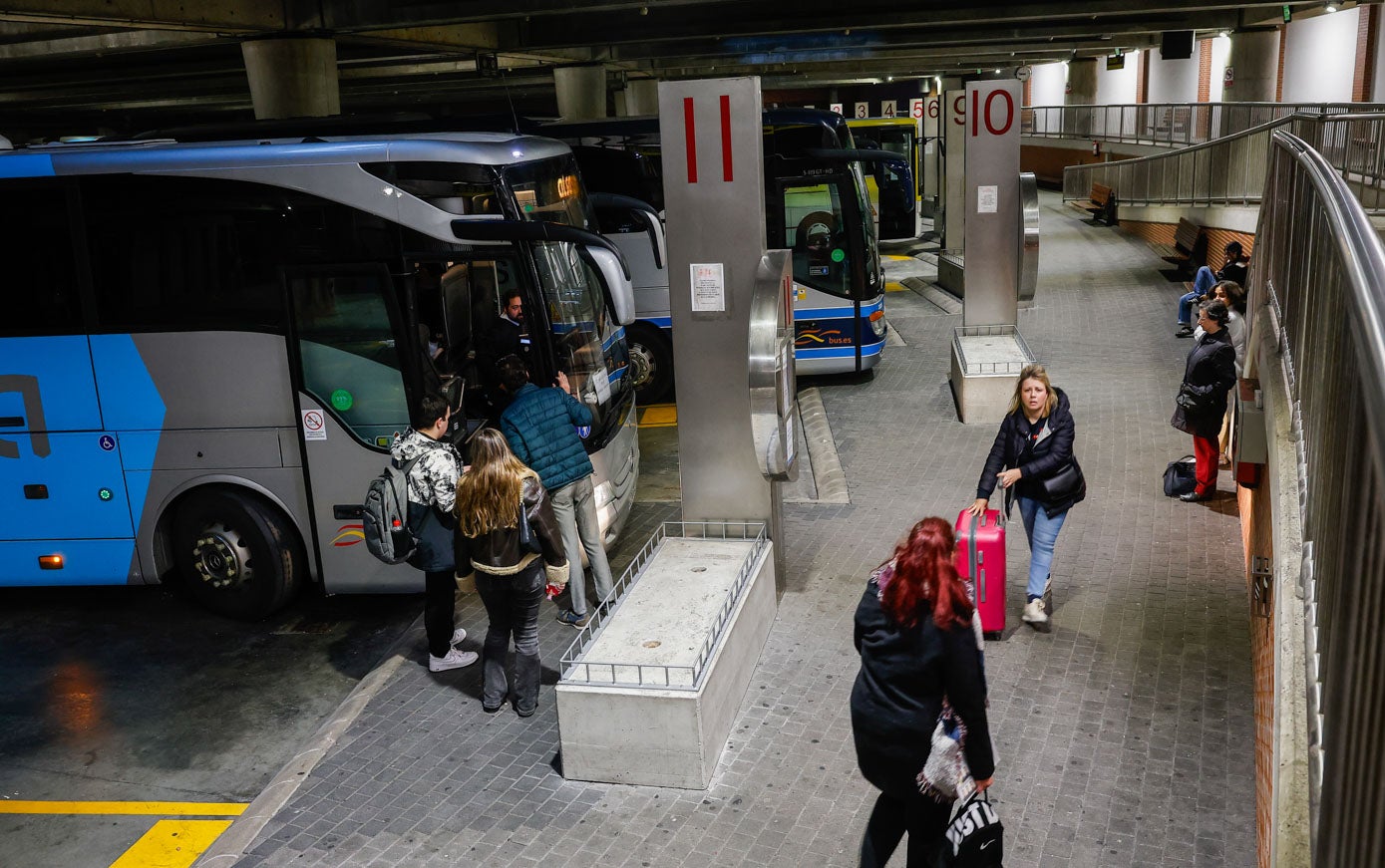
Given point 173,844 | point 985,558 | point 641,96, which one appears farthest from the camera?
point 641,96

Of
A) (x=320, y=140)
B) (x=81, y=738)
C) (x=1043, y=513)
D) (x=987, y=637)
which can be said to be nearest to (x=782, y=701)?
(x=987, y=637)

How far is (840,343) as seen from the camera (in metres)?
15.8

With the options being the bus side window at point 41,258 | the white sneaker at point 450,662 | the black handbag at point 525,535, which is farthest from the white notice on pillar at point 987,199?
the bus side window at point 41,258

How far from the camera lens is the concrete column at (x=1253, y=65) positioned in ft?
84.0

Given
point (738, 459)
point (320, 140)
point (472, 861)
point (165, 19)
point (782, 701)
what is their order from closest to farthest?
1. point (472, 861)
2. point (782, 701)
3. point (738, 459)
4. point (320, 140)
5. point (165, 19)

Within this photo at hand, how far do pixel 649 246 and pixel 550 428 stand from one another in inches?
314

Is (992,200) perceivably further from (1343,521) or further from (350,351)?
(1343,521)

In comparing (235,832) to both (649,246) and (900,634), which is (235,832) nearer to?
(900,634)

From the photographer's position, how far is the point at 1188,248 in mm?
23094

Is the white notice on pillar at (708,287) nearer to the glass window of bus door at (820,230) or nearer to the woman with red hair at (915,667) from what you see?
the woman with red hair at (915,667)

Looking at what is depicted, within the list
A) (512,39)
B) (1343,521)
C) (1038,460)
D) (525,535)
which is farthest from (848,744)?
(512,39)

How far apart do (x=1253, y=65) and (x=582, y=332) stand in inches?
851

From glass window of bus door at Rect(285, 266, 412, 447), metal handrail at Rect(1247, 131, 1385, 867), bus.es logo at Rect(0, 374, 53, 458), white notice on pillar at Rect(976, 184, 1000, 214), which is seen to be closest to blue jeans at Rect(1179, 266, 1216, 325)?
white notice on pillar at Rect(976, 184, 1000, 214)

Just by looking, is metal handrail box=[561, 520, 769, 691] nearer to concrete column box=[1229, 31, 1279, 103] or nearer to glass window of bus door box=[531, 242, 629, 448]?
glass window of bus door box=[531, 242, 629, 448]
